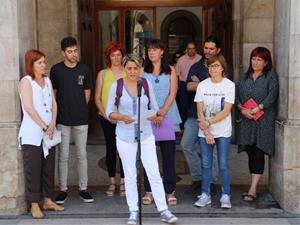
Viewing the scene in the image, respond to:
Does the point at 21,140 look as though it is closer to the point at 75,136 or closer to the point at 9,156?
the point at 9,156

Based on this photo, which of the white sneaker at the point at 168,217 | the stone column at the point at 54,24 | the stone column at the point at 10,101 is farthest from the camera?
the stone column at the point at 54,24

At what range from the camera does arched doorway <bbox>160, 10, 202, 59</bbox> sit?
11.8 metres

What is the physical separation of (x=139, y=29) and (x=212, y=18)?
1.67 metres

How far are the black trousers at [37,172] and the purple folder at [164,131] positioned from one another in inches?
46.0

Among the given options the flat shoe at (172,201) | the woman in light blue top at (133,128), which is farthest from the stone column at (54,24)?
the woman in light blue top at (133,128)

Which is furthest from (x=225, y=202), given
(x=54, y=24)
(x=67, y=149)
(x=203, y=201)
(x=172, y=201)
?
(x=54, y=24)

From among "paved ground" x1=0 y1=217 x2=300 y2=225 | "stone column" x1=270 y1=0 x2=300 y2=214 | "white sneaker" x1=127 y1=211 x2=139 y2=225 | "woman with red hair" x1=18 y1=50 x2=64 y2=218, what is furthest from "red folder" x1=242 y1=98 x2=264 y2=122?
"woman with red hair" x1=18 y1=50 x2=64 y2=218

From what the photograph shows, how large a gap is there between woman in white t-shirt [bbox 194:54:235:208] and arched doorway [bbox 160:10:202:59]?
19.8 feet

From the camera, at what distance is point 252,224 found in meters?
5.48

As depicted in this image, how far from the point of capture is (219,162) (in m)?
5.85

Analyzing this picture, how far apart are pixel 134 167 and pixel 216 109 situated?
1.14 m

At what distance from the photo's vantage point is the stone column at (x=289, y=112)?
561 centimetres

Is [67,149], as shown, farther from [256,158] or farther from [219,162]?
[256,158]

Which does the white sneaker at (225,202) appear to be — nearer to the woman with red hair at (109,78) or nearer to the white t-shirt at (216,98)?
the white t-shirt at (216,98)
